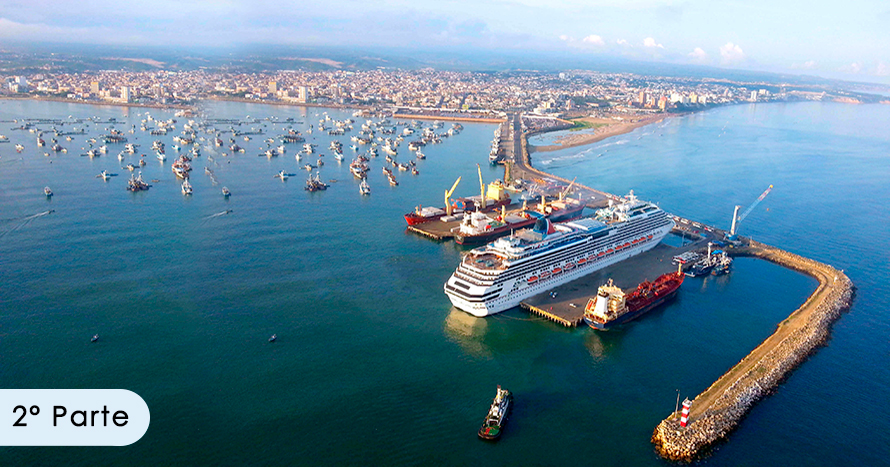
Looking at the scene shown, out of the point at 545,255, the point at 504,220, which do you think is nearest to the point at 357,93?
the point at 504,220

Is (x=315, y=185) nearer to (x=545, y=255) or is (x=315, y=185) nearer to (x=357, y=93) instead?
(x=545, y=255)

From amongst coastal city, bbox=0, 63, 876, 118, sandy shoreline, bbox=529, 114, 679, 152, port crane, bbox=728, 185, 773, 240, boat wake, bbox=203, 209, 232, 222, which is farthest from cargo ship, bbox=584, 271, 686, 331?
coastal city, bbox=0, 63, 876, 118

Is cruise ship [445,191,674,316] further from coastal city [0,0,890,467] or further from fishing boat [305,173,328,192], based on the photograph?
fishing boat [305,173,328,192]

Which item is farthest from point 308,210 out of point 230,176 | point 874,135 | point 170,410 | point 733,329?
point 874,135

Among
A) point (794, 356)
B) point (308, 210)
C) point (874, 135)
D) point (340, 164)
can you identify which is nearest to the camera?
point (794, 356)

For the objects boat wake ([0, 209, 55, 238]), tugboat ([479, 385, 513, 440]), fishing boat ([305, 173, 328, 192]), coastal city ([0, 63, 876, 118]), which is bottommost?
tugboat ([479, 385, 513, 440])

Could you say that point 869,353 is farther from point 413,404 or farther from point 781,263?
point 413,404
